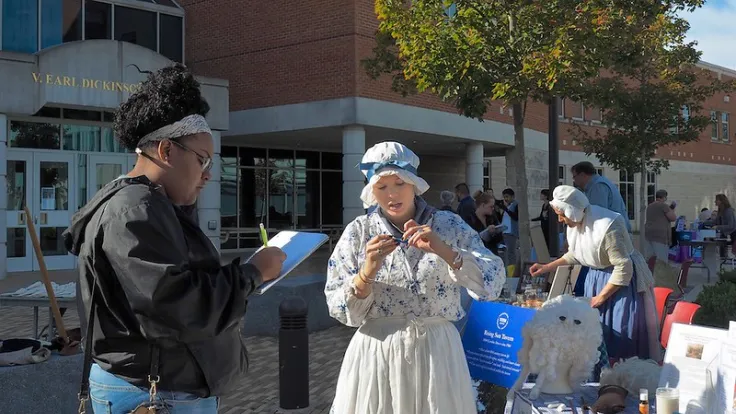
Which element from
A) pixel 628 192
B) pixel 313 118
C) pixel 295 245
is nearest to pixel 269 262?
pixel 295 245

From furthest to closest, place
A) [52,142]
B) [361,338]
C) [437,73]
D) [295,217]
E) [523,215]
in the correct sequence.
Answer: [295,217]
[52,142]
[523,215]
[437,73]
[361,338]

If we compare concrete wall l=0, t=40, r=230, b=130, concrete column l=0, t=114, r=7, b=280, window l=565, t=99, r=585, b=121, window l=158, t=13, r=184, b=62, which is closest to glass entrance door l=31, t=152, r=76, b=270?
concrete column l=0, t=114, r=7, b=280

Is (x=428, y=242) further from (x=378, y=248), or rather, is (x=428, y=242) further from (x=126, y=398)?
(x=126, y=398)

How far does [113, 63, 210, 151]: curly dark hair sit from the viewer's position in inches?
81.6

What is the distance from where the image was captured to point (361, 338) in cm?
331

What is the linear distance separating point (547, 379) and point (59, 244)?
1567 cm

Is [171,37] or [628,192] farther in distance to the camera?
[628,192]

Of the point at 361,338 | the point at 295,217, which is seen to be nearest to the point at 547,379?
the point at 361,338

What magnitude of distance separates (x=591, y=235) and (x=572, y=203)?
265 millimetres

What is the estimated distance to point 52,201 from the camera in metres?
16.4

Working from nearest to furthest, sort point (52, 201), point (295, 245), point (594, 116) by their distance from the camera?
point (295, 245)
point (52, 201)
point (594, 116)

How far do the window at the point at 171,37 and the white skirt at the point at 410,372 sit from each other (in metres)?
19.1

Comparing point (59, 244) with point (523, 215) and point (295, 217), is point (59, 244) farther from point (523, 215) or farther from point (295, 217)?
point (523, 215)

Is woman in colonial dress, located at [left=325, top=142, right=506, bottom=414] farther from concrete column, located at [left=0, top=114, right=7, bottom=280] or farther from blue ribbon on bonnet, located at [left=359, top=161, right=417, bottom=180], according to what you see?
concrete column, located at [left=0, top=114, right=7, bottom=280]
